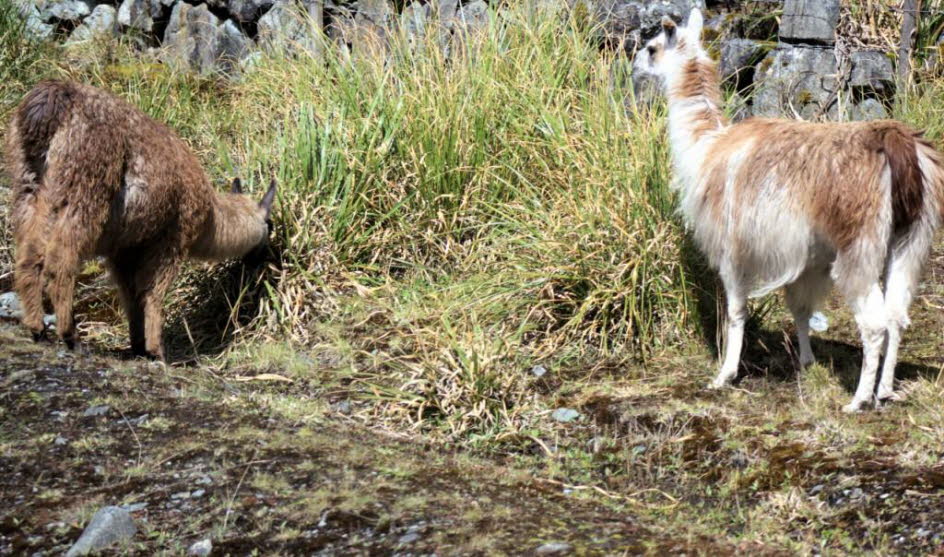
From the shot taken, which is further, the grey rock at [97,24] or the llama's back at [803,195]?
the grey rock at [97,24]

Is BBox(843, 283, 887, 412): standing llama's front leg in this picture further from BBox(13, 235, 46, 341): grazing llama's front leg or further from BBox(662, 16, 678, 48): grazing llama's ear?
BBox(13, 235, 46, 341): grazing llama's front leg

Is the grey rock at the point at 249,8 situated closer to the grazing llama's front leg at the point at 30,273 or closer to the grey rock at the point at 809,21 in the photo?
the grey rock at the point at 809,21

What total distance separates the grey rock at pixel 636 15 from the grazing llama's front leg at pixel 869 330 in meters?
4.22

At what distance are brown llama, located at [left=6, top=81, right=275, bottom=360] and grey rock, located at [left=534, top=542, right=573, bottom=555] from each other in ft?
11.7

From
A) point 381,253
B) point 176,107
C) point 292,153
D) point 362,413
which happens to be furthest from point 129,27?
point 362,413

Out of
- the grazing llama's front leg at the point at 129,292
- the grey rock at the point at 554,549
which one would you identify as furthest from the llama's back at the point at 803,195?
the grazing llama's front leg at the point at 129,292

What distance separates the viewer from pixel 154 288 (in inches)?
256

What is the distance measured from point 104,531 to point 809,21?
6.78 m

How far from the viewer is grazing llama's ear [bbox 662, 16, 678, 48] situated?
637 centimetres

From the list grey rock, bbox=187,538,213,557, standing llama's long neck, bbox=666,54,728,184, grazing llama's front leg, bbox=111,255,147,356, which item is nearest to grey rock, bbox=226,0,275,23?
grazing llama's front leg, bbox=111,255,147,356

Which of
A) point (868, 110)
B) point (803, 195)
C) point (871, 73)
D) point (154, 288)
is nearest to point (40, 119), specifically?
point (154, 288)

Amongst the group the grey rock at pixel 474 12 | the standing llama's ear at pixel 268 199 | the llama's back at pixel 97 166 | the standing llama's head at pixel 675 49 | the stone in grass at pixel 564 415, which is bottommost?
the stone in grass at pixel 564 415

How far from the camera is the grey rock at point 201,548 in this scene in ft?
11.7

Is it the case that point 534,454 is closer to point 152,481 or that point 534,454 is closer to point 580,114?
point 152,481
